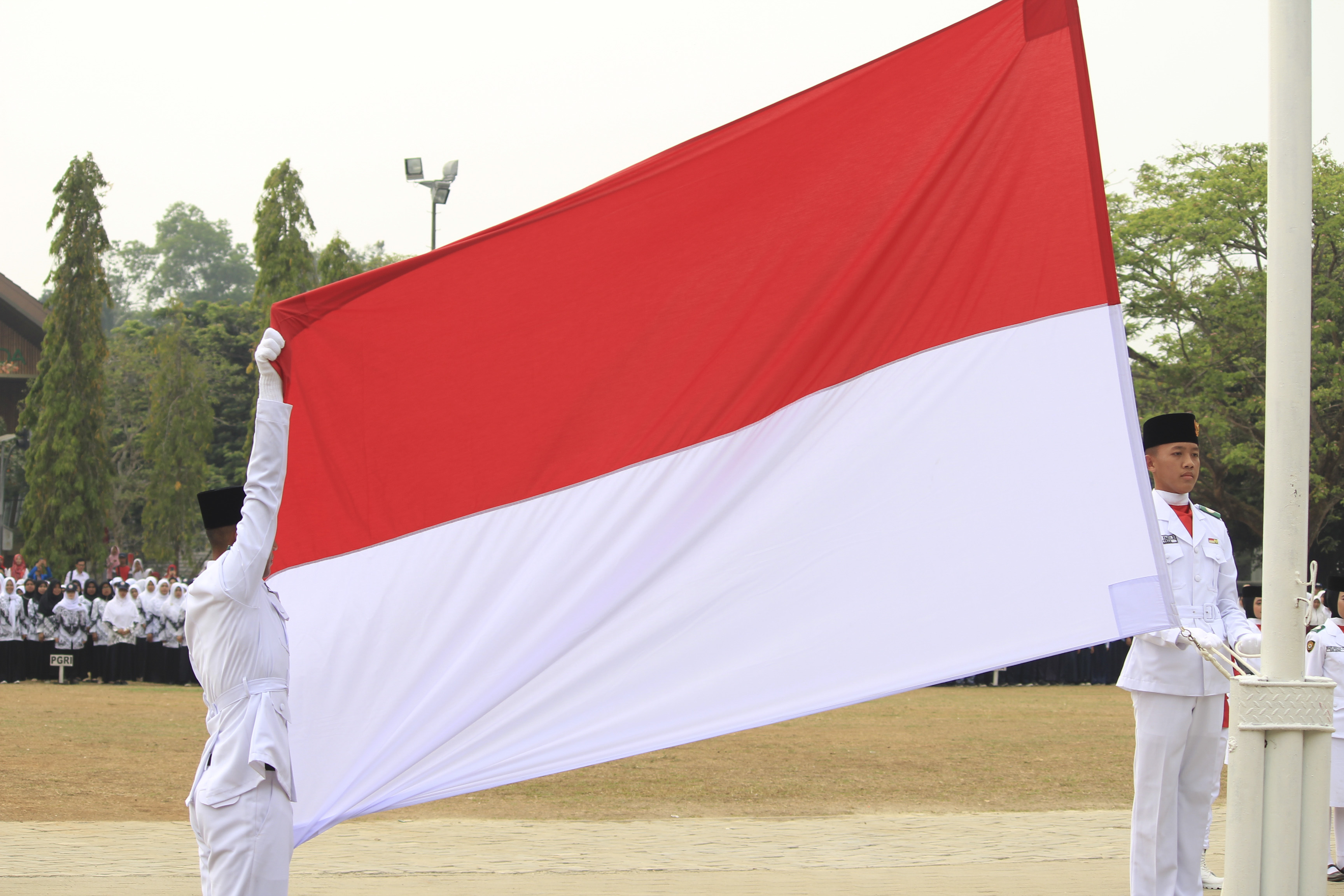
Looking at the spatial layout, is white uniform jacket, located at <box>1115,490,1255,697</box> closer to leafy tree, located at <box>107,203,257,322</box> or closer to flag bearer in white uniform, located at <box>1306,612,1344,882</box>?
flag bearer in white uniform, located at <box>1306,612,1344,882</box>

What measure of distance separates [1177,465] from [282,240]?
28.3 metres

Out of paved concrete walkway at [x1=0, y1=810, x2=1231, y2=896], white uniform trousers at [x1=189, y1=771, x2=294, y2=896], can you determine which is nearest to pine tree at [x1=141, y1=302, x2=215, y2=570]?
paved concrete walkway at [x1=0, y1=810, x2=1231, y2=896]

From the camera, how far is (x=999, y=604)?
4.41 m

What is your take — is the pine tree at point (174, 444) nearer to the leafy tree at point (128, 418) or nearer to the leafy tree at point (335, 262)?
the leafy tree at point (128, 418)

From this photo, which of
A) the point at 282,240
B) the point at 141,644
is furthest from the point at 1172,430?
the point at 282,240

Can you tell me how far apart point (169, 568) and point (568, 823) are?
2168cm

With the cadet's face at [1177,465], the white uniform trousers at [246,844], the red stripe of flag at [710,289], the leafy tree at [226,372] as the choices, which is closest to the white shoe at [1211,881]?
the cadet's face at [1177,465]

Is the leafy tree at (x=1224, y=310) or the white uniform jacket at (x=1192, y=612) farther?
the leafy tree at (x=1224, y=310)

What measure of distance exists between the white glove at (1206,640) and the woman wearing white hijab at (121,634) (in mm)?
21364

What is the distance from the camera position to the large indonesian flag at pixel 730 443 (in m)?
4.46

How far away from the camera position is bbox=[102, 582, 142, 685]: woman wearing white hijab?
22828mm

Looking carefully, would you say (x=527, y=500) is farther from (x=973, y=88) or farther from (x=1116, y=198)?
(x=1116, y=198)

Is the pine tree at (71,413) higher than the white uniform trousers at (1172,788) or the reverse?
higher

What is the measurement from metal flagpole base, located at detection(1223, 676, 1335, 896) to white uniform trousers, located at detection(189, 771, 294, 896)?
3123 mm
